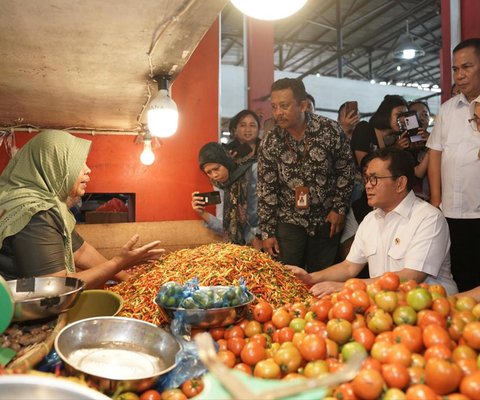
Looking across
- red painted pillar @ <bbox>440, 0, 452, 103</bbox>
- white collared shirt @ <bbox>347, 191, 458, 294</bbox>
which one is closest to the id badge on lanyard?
white collared shirt @ <bbox>347, 191, 458, 294</bbox>

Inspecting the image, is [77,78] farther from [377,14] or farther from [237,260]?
[377,14]

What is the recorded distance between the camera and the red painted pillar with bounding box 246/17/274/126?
26.1 feet

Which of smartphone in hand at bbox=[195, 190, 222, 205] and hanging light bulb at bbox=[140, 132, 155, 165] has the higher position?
hanging light bulb at bbox=[140, 132, 155, 165]

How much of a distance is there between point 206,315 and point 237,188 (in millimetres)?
2647

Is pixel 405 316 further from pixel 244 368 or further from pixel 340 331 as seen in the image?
pixel 244 368

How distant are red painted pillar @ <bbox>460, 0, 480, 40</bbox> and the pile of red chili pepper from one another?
4.15m

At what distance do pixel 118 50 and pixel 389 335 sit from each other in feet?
7.06

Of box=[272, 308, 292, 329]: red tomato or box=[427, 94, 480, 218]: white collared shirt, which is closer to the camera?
box=[272, 308, 292, 329]: red tomato

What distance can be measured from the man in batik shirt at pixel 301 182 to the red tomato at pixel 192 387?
2.53 meters

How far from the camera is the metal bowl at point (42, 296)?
1.58m

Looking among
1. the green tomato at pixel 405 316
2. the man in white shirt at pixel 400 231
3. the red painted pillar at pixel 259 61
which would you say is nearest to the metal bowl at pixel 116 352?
the green tomato at pixel 405 316

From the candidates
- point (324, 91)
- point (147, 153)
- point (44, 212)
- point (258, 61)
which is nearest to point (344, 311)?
point (44, 212)

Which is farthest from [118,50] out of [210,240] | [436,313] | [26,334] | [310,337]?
[210,240]

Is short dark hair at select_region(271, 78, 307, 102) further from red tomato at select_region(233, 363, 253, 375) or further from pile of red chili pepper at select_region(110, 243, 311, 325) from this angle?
red tomato at select_region(233, 363, 253, 375)
